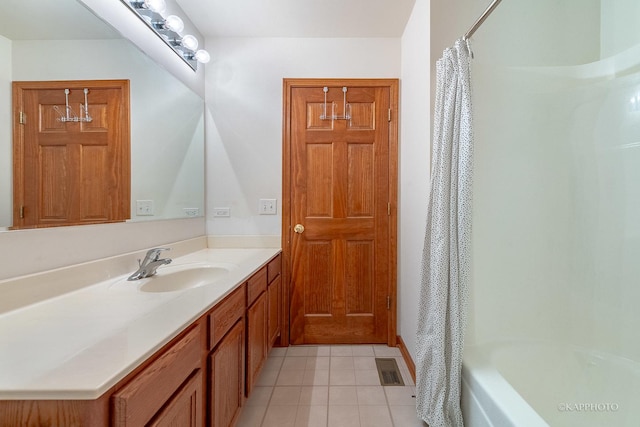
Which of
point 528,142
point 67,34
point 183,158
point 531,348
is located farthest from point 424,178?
point 67,34

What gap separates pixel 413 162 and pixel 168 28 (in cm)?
177

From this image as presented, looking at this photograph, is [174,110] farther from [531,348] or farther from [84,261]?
[531,348]

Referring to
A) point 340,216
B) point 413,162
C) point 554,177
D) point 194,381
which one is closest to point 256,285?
point 194,381

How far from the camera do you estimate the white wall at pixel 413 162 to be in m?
1.65

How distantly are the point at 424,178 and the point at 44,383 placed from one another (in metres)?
1.69

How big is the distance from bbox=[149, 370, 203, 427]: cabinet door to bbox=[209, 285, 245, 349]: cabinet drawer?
5.4 inches

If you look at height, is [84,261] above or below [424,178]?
below

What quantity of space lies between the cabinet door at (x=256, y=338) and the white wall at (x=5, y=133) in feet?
3.20

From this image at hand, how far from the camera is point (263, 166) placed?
2211 millimetres

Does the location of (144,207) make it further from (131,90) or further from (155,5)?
(155,5)

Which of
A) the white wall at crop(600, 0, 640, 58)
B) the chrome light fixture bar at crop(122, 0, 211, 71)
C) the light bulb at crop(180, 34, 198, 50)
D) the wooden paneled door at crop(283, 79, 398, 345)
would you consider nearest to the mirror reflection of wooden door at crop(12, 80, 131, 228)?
the chrome light fixture bar at crop(122, 0, 211, 71)

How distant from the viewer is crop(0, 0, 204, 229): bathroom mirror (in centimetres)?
89

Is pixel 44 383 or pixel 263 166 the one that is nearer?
pixel 44 383

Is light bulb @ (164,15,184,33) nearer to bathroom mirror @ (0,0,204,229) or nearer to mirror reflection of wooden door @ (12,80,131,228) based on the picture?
bathroom mirror @ (0,0,204,229)
